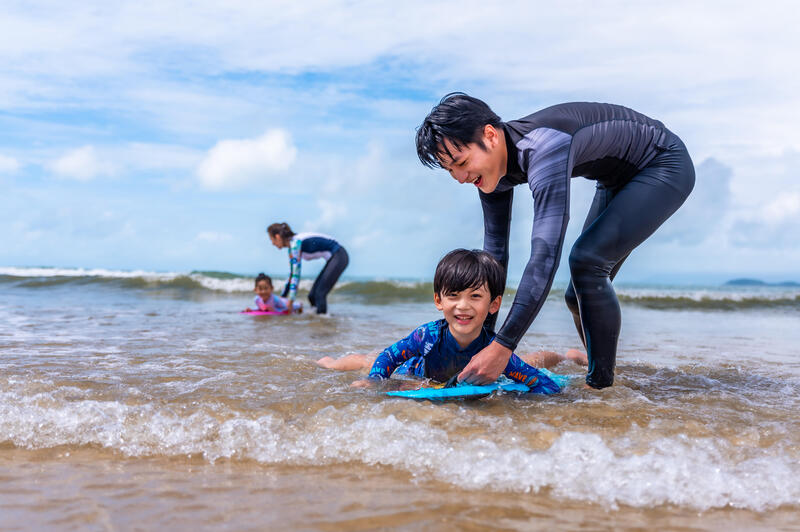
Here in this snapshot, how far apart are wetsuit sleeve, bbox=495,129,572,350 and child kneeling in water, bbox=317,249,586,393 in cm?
54

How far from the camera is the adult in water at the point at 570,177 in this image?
295cm

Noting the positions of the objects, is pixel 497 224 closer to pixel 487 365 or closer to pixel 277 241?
pixel 487 365

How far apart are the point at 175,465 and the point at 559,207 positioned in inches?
79.4

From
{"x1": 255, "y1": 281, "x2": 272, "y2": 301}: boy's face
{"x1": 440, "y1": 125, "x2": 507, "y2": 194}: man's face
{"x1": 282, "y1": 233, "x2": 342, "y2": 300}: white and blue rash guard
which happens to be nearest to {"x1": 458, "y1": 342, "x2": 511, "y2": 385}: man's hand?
{"x1": 440, "y1": 125, "x2": 507, "y2": 194}: man's face

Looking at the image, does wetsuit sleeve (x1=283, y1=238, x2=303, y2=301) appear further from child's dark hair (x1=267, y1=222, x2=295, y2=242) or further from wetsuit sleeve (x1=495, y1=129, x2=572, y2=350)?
wetsuit sleeve (x1=495, y1=129, x2=572, y2=350)

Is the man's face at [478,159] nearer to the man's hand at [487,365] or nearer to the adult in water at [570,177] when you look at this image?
the adult in water at [570,177]

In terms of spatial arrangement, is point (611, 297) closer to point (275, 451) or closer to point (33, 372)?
point (275, 451)

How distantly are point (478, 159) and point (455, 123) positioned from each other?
22 centimetres

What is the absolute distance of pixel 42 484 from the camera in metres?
2.40

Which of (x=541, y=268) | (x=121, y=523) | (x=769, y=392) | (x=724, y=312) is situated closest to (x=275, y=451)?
(x=121, y=523)

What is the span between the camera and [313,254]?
38.4 feet

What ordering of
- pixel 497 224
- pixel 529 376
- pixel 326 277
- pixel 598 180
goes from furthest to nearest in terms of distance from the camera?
pixel 326 277
pixel 497 224
pixel 598 180
pixel 529 376

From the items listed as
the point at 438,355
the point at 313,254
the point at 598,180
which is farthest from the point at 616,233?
the point at 313,254

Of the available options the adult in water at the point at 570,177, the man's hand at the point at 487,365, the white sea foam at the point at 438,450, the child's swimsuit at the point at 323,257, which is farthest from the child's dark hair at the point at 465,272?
the child's swimsuit at the point at 323,257
